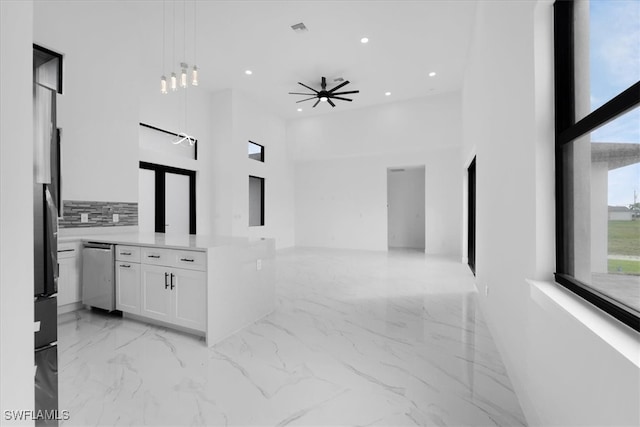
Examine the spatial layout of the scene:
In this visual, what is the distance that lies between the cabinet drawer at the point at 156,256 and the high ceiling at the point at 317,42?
11.3 feet

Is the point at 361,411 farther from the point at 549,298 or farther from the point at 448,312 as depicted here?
the point at 448,312

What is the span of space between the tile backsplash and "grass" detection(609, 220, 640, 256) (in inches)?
190

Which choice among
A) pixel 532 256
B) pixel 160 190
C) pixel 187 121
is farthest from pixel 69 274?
pixel 532 256

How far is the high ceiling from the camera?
13.7 feet

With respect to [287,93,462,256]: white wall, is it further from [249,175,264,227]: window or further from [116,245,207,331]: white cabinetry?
[116,245,207,331]: white cabinetry

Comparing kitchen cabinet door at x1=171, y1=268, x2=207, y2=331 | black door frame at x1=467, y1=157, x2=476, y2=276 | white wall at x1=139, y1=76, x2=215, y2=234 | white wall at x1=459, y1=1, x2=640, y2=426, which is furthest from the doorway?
kitchen cabinet door at x1=171, y1=268, x2=207, y2=331

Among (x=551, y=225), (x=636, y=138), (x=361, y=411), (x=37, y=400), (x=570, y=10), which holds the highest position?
(x=570, y=10)

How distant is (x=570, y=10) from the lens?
141 cm

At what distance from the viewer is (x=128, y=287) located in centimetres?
299

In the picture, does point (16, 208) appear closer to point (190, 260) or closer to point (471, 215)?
point (190, 260)

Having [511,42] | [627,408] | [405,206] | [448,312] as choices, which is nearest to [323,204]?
[405,206]

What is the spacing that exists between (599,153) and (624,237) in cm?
35

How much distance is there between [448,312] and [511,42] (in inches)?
103

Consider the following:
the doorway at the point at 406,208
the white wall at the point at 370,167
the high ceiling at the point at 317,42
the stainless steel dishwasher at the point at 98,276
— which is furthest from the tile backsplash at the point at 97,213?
the doorway at the point at 406,208
